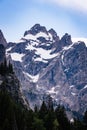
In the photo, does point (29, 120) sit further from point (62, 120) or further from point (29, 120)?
point (62, 120)

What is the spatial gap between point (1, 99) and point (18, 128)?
1291 cm

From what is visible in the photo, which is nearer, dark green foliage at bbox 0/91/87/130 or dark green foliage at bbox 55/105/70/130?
dark green foliage at bbox 0/91/87/130

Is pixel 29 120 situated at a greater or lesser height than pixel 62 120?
greater

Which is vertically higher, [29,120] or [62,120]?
[29,120]

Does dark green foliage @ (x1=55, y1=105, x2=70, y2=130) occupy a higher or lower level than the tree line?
lower

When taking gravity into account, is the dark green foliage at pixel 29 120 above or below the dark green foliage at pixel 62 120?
above

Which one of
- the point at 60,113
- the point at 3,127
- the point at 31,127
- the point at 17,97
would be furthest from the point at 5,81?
the point at 3,127

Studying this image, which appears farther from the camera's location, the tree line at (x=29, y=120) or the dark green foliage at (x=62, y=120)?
the dark green foliage at (x=62, y=120)

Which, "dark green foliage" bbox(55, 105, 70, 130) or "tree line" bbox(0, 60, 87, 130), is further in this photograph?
"dark green foliage" bbox(55, 105, 70, 130)

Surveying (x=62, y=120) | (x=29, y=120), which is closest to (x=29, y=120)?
(x=29, y=120)

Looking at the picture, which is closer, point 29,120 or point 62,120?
point 29,120

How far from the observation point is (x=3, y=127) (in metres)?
99.0

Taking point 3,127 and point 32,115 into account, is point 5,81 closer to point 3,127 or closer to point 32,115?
point 32,115

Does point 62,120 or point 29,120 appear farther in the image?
point 62,120
